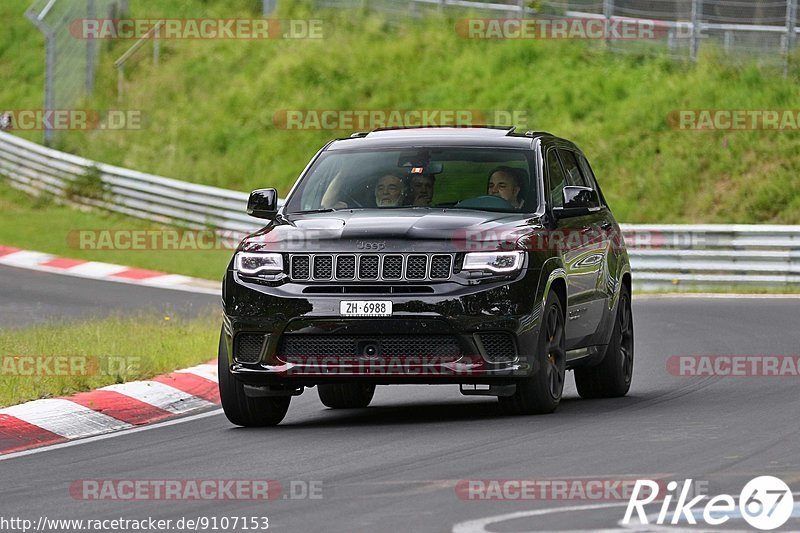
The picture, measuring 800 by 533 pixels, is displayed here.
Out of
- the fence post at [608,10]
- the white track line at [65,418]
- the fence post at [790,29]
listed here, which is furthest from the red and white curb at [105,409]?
the fence post at [608,10]

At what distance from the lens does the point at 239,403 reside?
35.4 feet

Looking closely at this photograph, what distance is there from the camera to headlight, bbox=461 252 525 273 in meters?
10.2

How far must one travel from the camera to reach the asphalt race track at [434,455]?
742 centimetres

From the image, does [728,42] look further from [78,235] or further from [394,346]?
[394,346]

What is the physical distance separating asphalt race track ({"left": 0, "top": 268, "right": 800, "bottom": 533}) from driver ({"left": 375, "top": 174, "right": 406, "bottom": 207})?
1397 mm

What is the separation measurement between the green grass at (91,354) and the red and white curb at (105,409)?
20 centimetres

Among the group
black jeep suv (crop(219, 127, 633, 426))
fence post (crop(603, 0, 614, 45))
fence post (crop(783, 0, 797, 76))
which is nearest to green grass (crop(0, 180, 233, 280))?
fence post (crop(603, 0, 614, 45))

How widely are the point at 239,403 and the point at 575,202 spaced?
253 cm

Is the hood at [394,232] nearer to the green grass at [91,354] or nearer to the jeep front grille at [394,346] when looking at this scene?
the jeep front grille at [394,346]

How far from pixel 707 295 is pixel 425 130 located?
13.4 meters

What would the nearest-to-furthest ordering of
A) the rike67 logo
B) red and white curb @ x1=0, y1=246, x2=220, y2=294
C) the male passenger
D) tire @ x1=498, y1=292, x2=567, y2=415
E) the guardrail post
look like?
the rike67 logo → tire @ x1=498, y1=292, x2=567, y2=415 → the male passenger → red and white curb @ x1=0, y1=246, x2=220, y2=294 → the guardrail post

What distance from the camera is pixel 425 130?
39.7ft

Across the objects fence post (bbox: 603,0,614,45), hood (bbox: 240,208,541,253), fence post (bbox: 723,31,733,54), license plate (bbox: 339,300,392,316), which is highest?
fence post (bbox: 603,0,614,45)

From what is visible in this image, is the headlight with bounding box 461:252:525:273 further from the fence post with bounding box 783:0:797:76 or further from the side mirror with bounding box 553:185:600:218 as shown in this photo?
the fence post with bounding box 783:0:797:76
